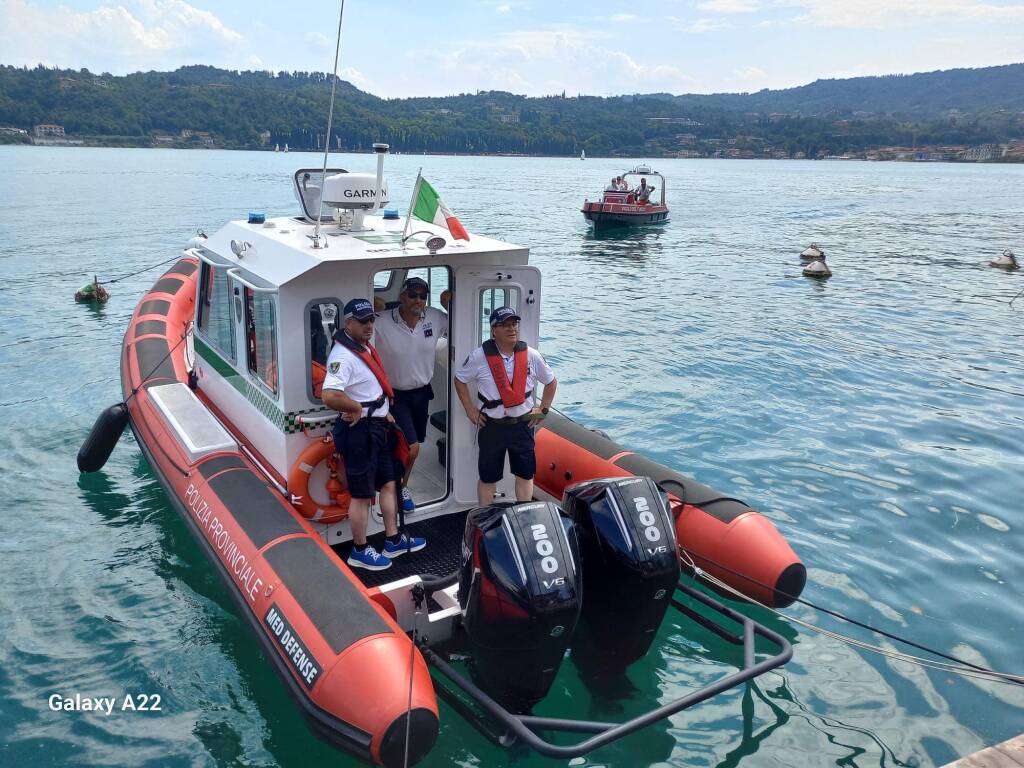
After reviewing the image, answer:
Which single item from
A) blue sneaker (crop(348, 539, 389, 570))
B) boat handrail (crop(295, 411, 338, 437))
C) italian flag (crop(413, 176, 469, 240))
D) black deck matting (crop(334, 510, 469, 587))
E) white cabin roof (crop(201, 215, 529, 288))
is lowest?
black deck matting (crop(334, 510, 469, 587))

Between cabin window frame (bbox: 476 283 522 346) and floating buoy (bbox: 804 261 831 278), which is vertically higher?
cabin window frame (bbox: 476 283 522 346)

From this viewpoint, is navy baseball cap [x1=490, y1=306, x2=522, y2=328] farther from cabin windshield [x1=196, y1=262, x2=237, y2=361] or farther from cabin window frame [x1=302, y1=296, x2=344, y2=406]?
cabin windshield [x1=196, y1=262, x2=237, y2=361]

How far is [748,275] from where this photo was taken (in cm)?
2180

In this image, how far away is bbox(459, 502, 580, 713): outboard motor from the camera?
3764 mm

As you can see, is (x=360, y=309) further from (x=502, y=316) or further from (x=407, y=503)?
(x=407, y=503)

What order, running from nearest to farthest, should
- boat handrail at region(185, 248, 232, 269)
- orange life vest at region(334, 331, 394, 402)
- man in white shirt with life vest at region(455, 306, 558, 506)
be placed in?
orange life vest at region(334, 331, 394, 402) < man in white shirt with life vest at region(455, 306, 558, 506) < boat handrail at region(185, 248, 232, 269)

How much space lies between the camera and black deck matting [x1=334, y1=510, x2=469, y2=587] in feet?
16.9

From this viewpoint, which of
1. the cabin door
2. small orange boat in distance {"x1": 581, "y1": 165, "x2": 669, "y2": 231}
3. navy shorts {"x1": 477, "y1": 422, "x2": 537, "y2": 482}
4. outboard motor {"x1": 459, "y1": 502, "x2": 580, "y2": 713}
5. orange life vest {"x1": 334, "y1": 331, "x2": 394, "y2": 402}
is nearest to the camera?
outboard motor {"x1": 459, "y1": 502, "x2": 580, "y2": 713}

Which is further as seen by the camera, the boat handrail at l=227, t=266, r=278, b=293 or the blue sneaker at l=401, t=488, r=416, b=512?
the blue sneaker at l=401, t=488, r=416, b=512

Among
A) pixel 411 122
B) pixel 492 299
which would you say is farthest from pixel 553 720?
pixel 411 122

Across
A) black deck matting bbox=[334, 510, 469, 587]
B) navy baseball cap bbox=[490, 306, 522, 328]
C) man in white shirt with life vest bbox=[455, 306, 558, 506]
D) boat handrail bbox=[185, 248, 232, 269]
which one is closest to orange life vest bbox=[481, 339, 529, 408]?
man in white shirt with life vest bbox=[455, 306, 558, 506]

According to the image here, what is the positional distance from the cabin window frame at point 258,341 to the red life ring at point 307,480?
1.41ft

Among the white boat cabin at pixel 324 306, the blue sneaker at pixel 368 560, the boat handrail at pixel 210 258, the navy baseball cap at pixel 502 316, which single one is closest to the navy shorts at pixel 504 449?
the white boat cabin at pixel 324 306

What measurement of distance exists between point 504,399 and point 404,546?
1240mm
